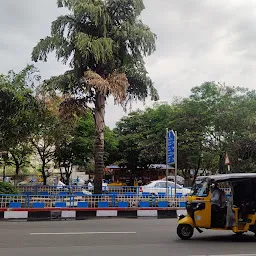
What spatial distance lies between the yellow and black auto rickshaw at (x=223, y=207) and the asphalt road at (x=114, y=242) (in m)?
0.34

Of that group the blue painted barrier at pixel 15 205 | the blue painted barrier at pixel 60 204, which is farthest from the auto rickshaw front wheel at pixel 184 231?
the blue painted barrier at pixel 15 205

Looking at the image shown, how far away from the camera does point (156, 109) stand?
119ft

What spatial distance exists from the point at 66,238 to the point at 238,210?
13.8ft

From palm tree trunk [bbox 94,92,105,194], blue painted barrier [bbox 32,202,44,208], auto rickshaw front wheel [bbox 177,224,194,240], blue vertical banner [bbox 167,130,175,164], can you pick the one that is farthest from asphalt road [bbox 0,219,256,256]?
palm tree trunk [bbox 94,92,105,194]

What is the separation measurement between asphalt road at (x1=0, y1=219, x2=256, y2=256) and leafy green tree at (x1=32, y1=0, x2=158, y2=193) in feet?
21.5

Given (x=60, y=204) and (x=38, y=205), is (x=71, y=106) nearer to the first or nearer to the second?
(x=60, y=204)

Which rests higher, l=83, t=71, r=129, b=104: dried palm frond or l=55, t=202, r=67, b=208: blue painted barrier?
l=83, t=71, r=129, b=104: dried palm frond

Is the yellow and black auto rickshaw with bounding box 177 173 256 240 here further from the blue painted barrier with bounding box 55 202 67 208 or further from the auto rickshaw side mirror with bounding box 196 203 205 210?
the blue painted barrier with bounding box 55 202 67 208

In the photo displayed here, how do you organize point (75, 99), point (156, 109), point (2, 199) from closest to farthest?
point (2, 199), point (75, 99), point (156, 109)

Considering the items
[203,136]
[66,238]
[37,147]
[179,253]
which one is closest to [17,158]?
[37,147]

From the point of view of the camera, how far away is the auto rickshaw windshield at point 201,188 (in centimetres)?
923

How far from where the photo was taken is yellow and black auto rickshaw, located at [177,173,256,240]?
29.3ft

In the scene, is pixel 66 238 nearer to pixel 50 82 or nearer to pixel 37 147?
pixel 50 82

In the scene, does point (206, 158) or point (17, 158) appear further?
point (17, 158)
